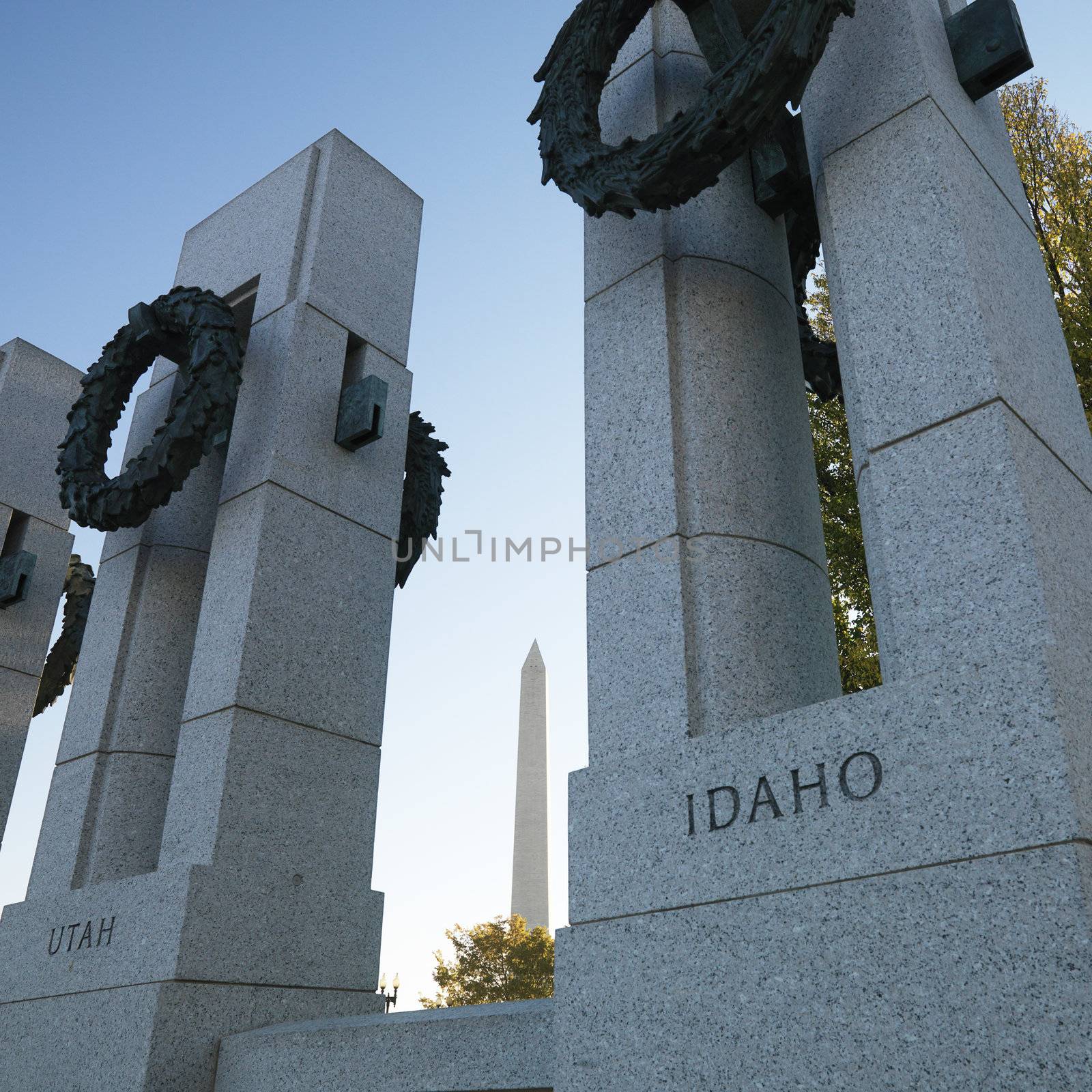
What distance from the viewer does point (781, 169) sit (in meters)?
7.11

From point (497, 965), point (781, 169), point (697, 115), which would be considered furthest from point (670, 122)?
point (497, 965)

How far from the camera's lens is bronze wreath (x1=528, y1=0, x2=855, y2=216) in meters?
5.75

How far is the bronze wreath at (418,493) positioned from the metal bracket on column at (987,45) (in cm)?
641

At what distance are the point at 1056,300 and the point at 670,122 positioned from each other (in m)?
10.8

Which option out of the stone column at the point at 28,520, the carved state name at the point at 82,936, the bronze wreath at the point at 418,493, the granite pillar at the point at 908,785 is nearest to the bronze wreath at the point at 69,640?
the stone column at the point at 28,520

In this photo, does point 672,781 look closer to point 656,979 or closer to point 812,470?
point 656,979

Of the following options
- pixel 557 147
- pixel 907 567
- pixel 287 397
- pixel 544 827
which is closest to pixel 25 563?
pixel 287 397

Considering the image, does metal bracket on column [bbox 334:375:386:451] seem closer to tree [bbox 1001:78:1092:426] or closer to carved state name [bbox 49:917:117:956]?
carved state name [bbox 49:917:117:956]

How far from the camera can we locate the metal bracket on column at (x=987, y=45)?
6.35m

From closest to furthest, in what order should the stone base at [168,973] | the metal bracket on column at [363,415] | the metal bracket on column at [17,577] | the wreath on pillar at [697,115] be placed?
1. the wreath on pillar at [697,115]
2. the stone base at [168,973]
3. the metal bracket on column at [363,415]
4. the metal bracket on column at [17,577]

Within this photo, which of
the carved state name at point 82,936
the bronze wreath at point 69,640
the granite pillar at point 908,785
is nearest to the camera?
the granite pillar at point 908,785

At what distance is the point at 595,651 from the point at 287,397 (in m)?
4.82

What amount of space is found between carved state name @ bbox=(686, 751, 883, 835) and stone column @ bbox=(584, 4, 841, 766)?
44 centimetres

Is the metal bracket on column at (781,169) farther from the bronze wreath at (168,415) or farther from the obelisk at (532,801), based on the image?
the obelisk at (532,801)
